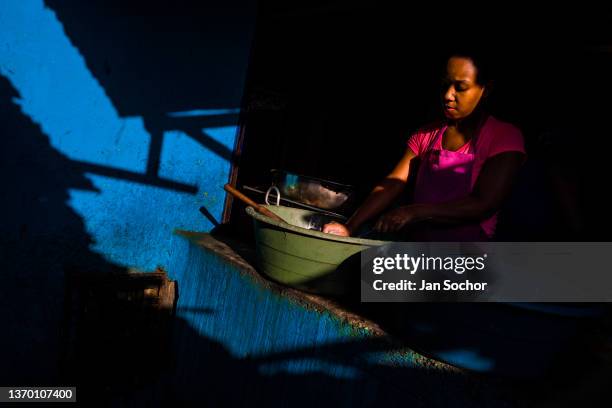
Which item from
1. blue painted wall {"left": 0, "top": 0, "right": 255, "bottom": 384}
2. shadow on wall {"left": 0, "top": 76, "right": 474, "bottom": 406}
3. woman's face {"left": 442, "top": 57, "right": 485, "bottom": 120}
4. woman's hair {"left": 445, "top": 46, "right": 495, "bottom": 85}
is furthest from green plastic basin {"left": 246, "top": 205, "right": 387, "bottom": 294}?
blue painted wall {"left": 0, "top": 0, "right": 255, "bottom": 384}

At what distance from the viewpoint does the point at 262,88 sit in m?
3.88

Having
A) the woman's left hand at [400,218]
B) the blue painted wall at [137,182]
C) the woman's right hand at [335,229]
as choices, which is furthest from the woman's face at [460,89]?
the blue painted wall at [137,182]

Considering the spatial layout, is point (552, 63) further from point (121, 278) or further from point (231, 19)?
point (121, 278)

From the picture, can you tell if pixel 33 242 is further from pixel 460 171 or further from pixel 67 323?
pixel 460 171

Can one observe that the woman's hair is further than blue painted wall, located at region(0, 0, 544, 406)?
No

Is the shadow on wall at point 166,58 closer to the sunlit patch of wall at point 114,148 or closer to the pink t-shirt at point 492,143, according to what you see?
the sunlit patch of wall at point 114,148

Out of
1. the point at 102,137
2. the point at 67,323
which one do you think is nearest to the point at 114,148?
the point at 102,137

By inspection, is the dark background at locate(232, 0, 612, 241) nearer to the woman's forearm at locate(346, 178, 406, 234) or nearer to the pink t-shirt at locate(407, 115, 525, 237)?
the pink t-shirt at locate(407, 115, 525, 237)

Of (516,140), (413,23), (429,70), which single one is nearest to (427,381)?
(516,140)

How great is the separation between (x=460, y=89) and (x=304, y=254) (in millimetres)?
1177

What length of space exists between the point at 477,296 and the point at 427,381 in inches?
20.2

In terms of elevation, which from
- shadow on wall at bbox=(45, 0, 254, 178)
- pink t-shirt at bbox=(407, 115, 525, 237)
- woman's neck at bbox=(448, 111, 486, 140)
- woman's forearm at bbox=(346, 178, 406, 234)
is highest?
shadow on wall at bbox=(45, 0, 254, 178)

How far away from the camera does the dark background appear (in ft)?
9.00

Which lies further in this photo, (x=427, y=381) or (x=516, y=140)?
(x=516, y=140)
